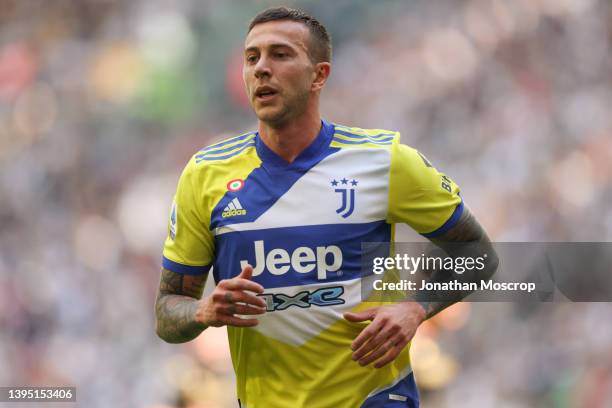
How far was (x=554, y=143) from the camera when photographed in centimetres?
877

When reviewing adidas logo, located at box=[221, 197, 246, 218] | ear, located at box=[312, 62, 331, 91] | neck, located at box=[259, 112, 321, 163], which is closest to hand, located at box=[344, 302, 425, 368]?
adidas logo, located at box=[221, 197, 246, 218]

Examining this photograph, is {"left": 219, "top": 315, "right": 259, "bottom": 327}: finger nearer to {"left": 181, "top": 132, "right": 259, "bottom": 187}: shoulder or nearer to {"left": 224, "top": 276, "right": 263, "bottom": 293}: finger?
{"left": 224, "top": 276, "right": 263, "bottom": 293}: finger

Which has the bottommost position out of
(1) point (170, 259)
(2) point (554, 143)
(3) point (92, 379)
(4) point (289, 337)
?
(3) point (92, 379)

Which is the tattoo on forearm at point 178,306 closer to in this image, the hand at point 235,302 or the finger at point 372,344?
the hand at point 235,302

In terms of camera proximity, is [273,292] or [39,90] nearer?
[273,292]

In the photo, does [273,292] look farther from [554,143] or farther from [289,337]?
[554,143]

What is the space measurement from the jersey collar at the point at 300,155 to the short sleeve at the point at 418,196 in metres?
0.30

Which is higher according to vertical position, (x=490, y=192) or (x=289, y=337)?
(x=490, y=192)

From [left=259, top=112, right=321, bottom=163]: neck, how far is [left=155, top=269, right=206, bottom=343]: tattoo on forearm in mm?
613

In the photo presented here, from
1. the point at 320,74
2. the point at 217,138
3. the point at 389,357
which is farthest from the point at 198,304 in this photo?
the point at 217,138

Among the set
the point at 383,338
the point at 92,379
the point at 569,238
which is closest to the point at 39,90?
the point at 92,379

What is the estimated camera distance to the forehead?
4070 mm

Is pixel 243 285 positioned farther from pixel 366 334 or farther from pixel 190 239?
pixel 190 239

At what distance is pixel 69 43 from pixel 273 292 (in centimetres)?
737
